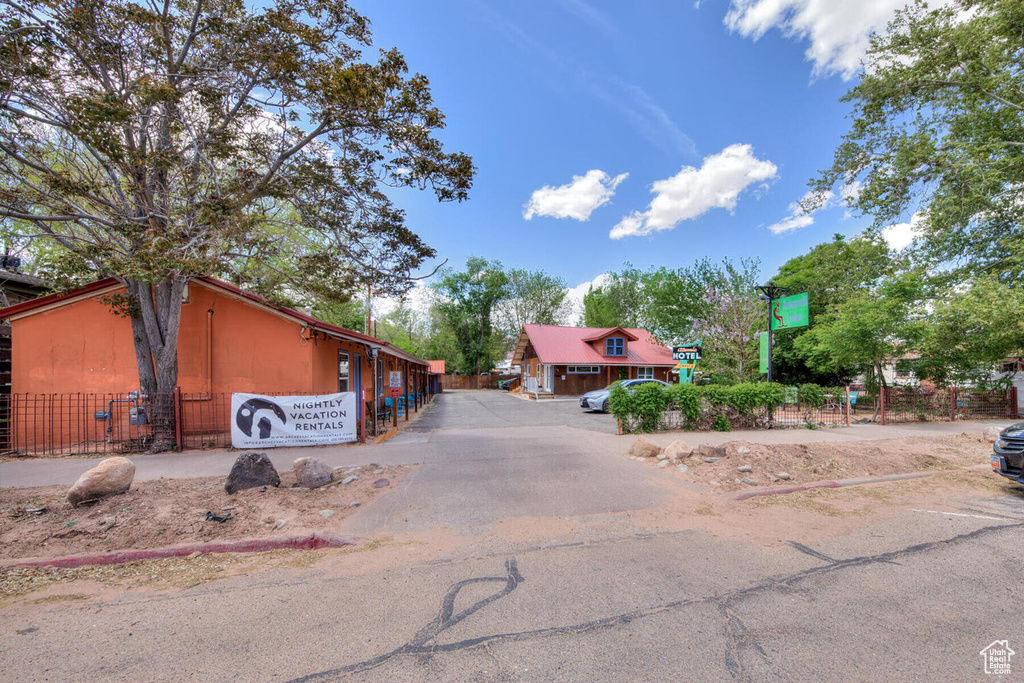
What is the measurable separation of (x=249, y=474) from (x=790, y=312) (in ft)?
45.4

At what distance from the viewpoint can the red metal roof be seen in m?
31.0

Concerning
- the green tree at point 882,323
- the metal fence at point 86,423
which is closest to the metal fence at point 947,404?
the green tree at point 882,323

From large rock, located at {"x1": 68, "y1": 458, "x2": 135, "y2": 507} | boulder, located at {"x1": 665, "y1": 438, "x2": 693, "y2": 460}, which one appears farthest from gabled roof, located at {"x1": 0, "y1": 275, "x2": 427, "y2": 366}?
boulder, located at {"x1": 665, "y1": 438, "x2": 693, "y2": 460}

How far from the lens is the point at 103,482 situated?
530cm

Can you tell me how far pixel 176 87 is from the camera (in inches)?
335

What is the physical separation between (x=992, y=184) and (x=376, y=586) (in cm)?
2230

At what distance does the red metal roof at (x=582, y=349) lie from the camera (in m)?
31.0

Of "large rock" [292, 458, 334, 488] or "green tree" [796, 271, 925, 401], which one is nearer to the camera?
"large rock" [292, 458, 334, 488]

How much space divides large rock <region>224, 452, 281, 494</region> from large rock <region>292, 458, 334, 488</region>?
302 millimetres

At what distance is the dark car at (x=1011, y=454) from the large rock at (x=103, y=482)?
12.5 metres

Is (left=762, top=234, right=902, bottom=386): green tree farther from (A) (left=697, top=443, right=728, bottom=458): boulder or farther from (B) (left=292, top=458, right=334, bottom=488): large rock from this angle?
(B) (left=292, top=458, right=334, bottom=488): large rock

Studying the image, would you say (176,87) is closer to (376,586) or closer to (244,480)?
(244,480)

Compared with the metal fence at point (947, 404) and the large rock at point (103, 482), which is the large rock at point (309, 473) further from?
the metal fence at point (947, 404)

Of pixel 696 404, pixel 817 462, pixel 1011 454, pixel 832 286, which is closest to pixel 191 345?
pixel 696 404
